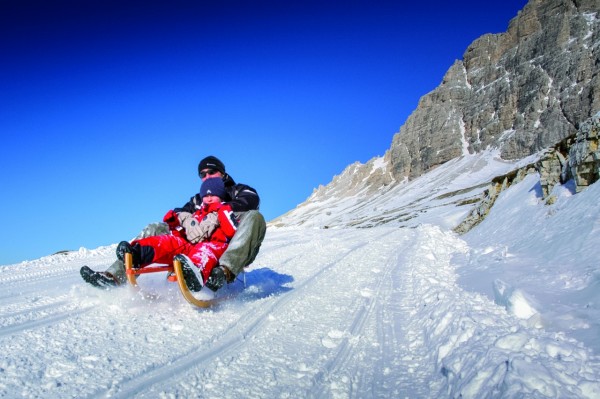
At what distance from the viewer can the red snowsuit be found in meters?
4.09

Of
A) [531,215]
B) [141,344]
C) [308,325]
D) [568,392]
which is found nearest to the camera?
[568,392]

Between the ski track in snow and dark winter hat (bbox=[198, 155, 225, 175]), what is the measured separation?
178 centimetres

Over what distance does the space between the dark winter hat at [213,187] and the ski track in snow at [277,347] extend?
1390 mm

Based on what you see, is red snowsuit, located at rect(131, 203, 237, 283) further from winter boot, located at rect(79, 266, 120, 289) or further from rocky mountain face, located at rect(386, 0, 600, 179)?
rocky mountain face, located at rect(386, 0, 600, 179)

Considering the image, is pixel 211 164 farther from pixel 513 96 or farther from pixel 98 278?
pixel 513 96

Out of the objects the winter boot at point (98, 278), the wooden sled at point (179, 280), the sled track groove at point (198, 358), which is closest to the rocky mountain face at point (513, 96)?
the sled track groove at point (198, 358)

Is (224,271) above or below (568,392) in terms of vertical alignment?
above

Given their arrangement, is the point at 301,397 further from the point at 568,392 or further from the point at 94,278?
the point at 94,278

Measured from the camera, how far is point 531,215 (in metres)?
9.47

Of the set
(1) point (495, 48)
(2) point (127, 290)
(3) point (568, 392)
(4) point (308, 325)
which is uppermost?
(1) point (495, 48)

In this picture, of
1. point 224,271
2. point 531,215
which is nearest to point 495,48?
point 531,215

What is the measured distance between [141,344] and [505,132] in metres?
124

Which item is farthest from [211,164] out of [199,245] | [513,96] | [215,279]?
[513,96]

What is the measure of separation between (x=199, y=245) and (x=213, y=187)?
107cm
